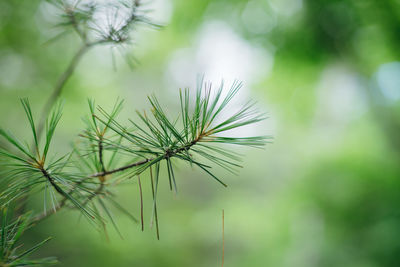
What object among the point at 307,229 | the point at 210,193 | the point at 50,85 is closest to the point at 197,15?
the point at 50,85

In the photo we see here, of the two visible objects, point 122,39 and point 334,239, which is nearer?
point 122,39

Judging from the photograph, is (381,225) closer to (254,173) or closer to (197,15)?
(197,15)

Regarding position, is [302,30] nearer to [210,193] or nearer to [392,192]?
[392,192]

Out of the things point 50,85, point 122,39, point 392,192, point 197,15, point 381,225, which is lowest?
point 381,225

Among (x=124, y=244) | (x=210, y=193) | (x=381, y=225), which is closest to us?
Answer: (x=381, y=225)

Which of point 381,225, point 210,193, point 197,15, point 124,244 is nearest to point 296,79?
point 197,15

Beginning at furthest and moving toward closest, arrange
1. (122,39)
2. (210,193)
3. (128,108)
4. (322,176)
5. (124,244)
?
(210,193) < (128,108) < (322,176) < (124,244) < (122,39)

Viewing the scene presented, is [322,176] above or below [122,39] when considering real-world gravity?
below
